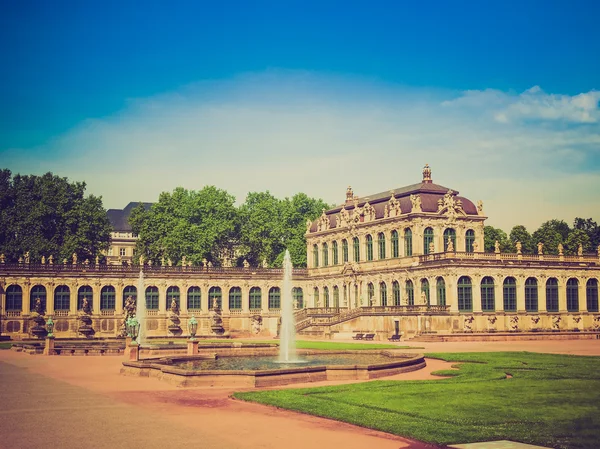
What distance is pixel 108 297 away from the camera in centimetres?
8031

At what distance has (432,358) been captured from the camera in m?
40.3

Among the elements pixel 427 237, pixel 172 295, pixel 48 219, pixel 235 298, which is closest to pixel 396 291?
pixel 427 237

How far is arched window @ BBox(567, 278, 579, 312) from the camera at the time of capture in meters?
71.9

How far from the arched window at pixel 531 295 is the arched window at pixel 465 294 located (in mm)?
6219

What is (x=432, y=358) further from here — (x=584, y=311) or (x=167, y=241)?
(x=167, y=241)

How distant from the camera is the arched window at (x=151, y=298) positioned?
3231 inches

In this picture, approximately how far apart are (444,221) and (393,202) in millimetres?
6113

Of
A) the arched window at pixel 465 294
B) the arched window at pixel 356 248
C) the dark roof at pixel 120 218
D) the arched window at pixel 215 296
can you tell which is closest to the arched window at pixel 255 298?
the arched window at pixel 215 296

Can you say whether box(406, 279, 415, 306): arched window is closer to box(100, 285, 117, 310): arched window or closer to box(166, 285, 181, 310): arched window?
box(166, 285, 181, 310): arched window

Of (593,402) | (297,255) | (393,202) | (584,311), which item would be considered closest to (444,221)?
(393,202)

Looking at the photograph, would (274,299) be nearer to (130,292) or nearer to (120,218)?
(130,292)

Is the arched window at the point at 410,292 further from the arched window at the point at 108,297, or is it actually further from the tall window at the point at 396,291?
the arched window at the point at 108,297

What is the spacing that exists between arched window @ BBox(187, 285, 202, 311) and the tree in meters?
16.5

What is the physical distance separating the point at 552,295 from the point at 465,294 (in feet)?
32.2
